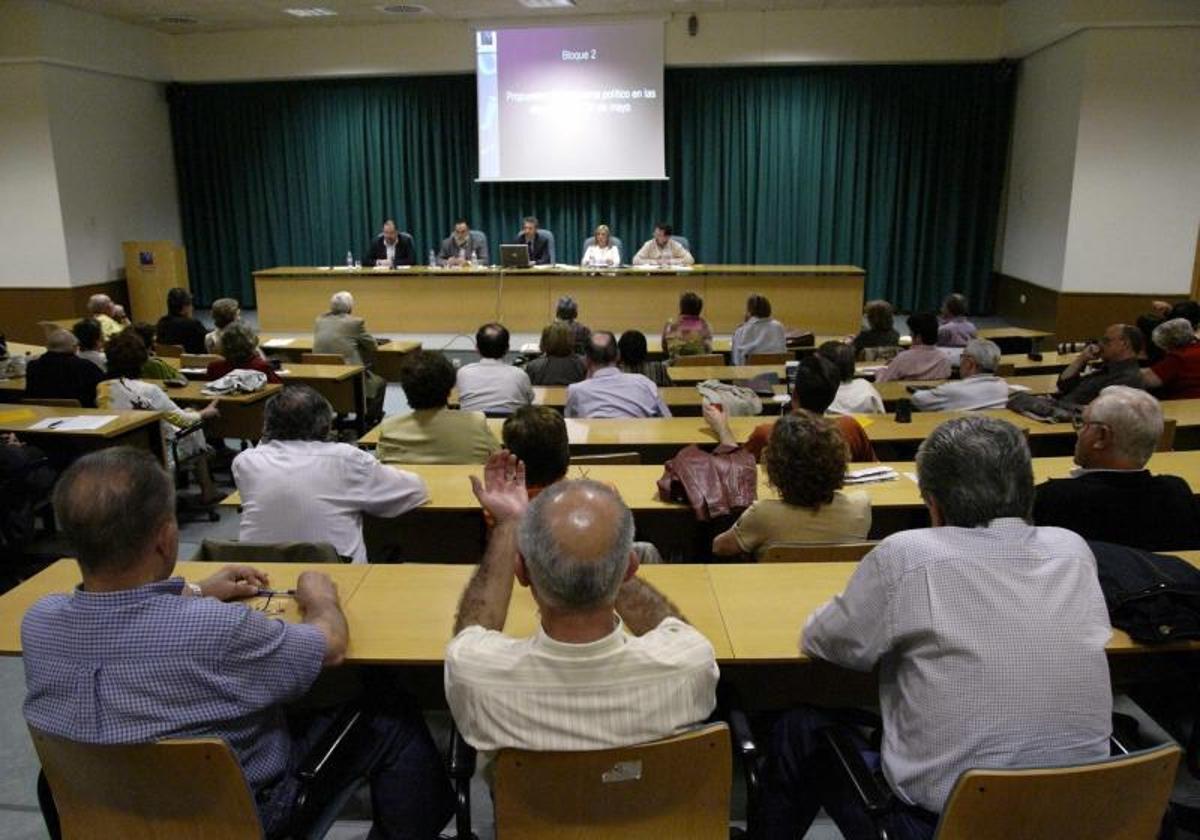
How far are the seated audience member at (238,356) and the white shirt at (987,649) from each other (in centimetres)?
466

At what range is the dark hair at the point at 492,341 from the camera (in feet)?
15.7

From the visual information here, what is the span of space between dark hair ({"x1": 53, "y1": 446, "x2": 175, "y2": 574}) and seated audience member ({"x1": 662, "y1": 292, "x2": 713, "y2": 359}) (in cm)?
498

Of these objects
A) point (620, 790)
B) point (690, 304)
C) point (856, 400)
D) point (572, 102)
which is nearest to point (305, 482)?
point (620, 790)

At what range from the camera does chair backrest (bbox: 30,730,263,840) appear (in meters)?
1.50

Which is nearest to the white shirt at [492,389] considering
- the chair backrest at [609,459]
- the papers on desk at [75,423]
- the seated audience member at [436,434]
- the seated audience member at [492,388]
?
the seated audience member at [492,388]

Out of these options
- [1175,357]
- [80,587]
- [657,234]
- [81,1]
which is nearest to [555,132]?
[657,234]

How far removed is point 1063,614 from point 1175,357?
4163 millimetres

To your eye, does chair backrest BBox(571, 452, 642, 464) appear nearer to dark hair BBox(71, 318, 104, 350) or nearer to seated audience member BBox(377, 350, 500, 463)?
seated audience member BBox(377, 350, 500, 463)

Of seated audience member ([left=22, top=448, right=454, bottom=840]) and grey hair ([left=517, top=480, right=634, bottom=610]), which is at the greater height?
grey hair ([left=517, top=480, right=634, bottom=610])

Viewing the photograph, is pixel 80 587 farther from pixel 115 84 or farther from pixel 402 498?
pixel 115 84

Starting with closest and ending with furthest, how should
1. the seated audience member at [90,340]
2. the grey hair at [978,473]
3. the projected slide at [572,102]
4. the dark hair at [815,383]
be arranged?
the grey hair at [978,473], the dark hair at [815,383], the seated audience member at [90,340], the projected slide at [572,102]

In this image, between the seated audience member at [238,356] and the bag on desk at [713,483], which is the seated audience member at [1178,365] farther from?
the seated audience member at [238,356]

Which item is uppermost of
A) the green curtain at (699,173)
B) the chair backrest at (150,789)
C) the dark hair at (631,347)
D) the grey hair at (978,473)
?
the green curtain at (699,173)

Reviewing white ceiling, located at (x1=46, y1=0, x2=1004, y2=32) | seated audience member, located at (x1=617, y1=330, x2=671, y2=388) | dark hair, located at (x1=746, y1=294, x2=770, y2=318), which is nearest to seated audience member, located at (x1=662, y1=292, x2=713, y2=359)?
dark hair, located at (x1=746, y1=294, x2=770, y2=318)
